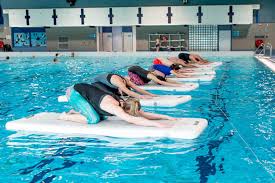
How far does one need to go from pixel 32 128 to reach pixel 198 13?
75.2ft

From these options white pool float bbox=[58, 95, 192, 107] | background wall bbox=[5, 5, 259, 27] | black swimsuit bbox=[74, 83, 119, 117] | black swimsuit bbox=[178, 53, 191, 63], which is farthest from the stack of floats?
background wall bbox=[5, 5, 259, 27]

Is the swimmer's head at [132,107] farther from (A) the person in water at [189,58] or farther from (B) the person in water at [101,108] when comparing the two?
(A) the person in water at [189,58]

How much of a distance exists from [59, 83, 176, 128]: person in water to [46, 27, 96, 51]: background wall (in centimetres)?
2399

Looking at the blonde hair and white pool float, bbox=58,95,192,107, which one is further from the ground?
the blonde hair

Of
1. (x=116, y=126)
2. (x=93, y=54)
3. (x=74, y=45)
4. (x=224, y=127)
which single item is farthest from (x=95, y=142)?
(x=74, y=45)

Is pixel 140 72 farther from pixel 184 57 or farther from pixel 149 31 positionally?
pixel 149 31

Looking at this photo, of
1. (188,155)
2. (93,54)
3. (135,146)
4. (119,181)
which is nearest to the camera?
(119,181)

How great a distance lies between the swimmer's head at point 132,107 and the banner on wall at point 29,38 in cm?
2621

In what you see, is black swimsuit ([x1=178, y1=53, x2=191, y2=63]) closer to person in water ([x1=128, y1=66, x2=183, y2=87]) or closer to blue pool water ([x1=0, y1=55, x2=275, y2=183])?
person in water ([x1=128, y1=66, x2=183, y2=87])

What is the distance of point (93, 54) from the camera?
2675cm

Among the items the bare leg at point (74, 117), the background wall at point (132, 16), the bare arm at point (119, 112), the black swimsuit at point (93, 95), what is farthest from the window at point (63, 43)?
the bare arm at point (119, 112)

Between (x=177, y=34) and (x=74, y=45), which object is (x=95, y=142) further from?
(x=74, y=45)

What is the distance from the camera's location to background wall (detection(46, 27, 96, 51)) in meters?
29.7

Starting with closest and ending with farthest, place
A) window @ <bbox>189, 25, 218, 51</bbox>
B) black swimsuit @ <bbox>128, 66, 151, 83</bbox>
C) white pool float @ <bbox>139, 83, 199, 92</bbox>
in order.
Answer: white pool float @ <bbox>139, 83, 199, 92</bbox>
black swimsuit @ <bbox>128, 66, 151, 83</bbox>
window @ <bbox>189, 25, 218, 51</bbox>
